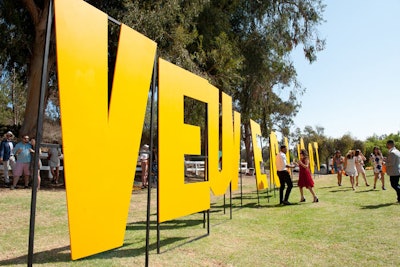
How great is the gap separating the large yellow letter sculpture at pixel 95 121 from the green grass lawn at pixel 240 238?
3.46 ft

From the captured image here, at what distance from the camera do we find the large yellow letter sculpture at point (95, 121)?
10.7 feet

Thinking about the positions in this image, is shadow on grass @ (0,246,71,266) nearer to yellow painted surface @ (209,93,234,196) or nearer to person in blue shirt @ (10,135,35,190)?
yellow painted surface @ (209,93,234,196)

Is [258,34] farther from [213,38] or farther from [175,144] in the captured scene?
[175,144]

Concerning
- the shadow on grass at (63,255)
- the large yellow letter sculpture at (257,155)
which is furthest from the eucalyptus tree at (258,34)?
the shadow on grass at (63,255)

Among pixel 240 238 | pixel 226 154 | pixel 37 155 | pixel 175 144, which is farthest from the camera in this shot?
pixel 226 154

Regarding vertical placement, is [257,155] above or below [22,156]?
below

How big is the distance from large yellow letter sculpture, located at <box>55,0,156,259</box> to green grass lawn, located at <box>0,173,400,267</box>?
1054mm

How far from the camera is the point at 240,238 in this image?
5934 millimetres

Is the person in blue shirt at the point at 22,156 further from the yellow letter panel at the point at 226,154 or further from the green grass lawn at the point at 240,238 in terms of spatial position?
the yellow letter panel at the point at 226,154

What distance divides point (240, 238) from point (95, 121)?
3575 millimetres

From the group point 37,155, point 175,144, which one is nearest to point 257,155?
point 175,144

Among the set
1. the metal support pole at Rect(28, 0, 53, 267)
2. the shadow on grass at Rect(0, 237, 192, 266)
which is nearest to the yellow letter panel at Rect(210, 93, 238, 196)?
the shadow on grass at Rect(0, 237, 192, 266)

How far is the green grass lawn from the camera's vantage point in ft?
15.2

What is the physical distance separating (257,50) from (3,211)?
15.1 metres
